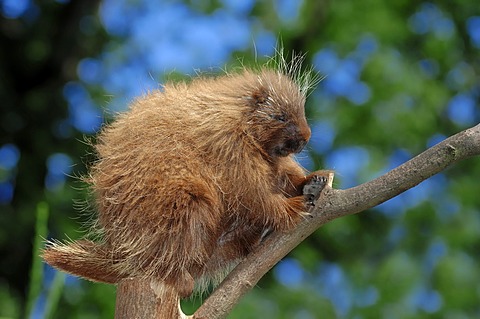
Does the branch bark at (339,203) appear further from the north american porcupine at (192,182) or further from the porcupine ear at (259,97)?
the porcupine ear at (259,97)

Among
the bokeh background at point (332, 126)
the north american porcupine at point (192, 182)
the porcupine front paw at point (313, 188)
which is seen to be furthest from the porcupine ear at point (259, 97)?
the bokeh background at point (332, 126)

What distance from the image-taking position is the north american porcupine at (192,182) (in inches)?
64.4

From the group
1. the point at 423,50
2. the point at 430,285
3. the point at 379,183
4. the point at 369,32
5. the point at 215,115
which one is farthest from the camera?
the point at 423,50

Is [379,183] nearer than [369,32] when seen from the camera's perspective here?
Yes

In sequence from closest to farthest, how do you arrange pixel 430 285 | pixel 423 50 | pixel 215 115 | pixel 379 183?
pixel 379 183
pixel 215 115
pixel 430 285
pixel 423 50

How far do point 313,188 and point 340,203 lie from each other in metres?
0.12

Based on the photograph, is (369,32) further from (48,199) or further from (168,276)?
(168,276)

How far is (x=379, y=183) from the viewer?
1.56 m

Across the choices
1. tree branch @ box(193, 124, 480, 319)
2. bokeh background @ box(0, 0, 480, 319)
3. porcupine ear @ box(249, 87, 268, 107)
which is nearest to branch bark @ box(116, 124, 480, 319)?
tree branch @ box(193, 124, 480, 319)

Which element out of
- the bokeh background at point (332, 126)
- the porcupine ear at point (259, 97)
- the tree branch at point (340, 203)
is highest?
the bokeh background at point (332, 126)

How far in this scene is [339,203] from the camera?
1620 mm

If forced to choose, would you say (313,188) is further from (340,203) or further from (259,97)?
(259,97)

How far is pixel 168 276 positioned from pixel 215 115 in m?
0.41

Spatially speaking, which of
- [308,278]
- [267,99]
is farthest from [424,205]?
[267,99]
